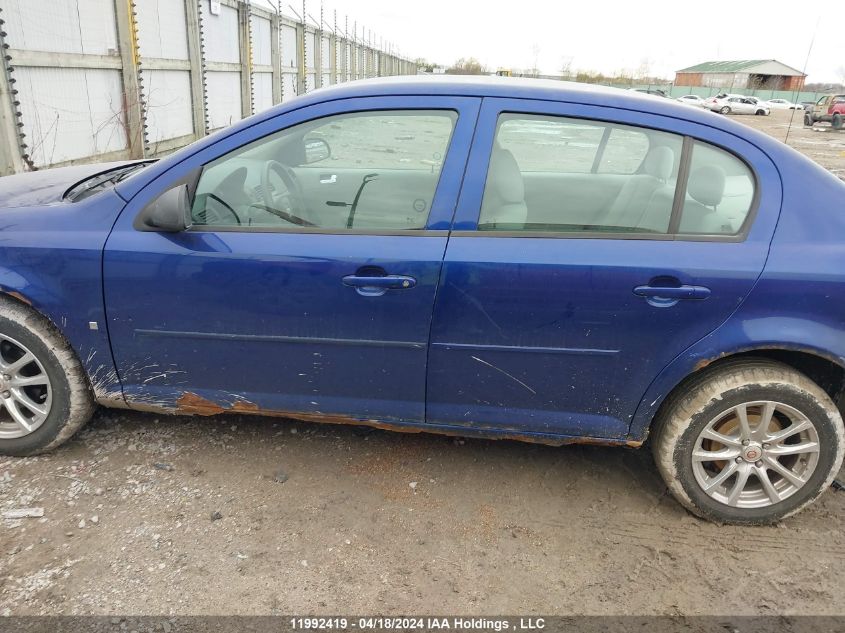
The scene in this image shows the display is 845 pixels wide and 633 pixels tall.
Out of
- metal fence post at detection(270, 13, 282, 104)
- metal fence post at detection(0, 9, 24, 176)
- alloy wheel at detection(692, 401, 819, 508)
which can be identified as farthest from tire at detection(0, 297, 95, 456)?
metal fence post at detection(270, 13, 282, 104)

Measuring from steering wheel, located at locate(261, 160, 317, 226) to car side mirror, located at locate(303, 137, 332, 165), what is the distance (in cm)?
13

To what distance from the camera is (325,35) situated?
78.7ft

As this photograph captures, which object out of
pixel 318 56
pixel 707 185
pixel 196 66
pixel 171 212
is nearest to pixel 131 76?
pixel 196 66

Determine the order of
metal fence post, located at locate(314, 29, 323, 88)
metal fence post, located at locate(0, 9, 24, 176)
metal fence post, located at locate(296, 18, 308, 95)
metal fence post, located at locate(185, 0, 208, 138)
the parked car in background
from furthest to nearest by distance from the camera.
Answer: the parked car in background < metal fence post, located at locate(314, 29, 323, 88) < metal fence post, located at locate(296, 18, 308, 95) < metal fence post, located at locate(185, 0, 208, 138) < metal fence post, located at locate(0, 9, 24, 176)

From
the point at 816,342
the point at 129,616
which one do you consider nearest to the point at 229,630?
the point at 129,616

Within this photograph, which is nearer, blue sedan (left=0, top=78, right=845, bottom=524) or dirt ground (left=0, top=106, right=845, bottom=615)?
dirt ground (left=0, top=106, right=845, bottom=615)

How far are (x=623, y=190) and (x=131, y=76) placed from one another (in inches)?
350

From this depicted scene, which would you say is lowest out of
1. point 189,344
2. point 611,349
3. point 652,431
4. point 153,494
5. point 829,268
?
point 153,494

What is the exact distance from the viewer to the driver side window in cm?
256

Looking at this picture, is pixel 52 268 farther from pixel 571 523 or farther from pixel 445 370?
pixel 571 523

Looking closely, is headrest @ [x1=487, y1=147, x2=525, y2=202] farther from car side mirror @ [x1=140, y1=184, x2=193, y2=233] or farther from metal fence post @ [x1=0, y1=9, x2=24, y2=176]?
metal fence post @ [x1=0, y1=9, x2=24, y2=176]

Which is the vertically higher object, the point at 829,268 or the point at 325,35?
the point at 325,35

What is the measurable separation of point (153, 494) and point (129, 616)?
68 cm

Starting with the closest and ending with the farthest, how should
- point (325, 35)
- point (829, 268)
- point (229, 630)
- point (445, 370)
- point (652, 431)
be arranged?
point (229, 630) < point (829, 268) < point (445, 370) < point (652, 431) < point (325, 35)
